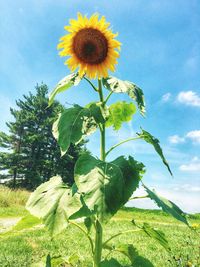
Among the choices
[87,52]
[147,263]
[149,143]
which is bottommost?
[147,263]

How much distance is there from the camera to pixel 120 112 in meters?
2.69

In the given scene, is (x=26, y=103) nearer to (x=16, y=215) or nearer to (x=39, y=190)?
(x=16, y=215)

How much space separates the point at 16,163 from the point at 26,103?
6.33 m

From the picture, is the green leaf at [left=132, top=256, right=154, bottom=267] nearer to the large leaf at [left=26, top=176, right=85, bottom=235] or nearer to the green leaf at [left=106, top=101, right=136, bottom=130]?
the large leaf at [left=26, top=176, right=85, bottom=235]

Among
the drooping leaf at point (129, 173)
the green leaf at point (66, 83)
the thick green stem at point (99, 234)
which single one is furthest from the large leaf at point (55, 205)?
the green leaf at point (66, 83)

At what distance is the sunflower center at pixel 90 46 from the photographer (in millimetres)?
2619

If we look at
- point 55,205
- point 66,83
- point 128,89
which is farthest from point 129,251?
point 66,83

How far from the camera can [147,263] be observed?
242cm

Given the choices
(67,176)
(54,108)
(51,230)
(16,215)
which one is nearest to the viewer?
(51,230)

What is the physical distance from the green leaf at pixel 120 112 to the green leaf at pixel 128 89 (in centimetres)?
27

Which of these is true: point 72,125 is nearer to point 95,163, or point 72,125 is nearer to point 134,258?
point 95,163

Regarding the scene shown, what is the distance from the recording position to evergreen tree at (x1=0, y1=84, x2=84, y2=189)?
33.3 meters

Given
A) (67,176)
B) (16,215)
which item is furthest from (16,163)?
(16,215)

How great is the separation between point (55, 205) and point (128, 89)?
2.75 ft
